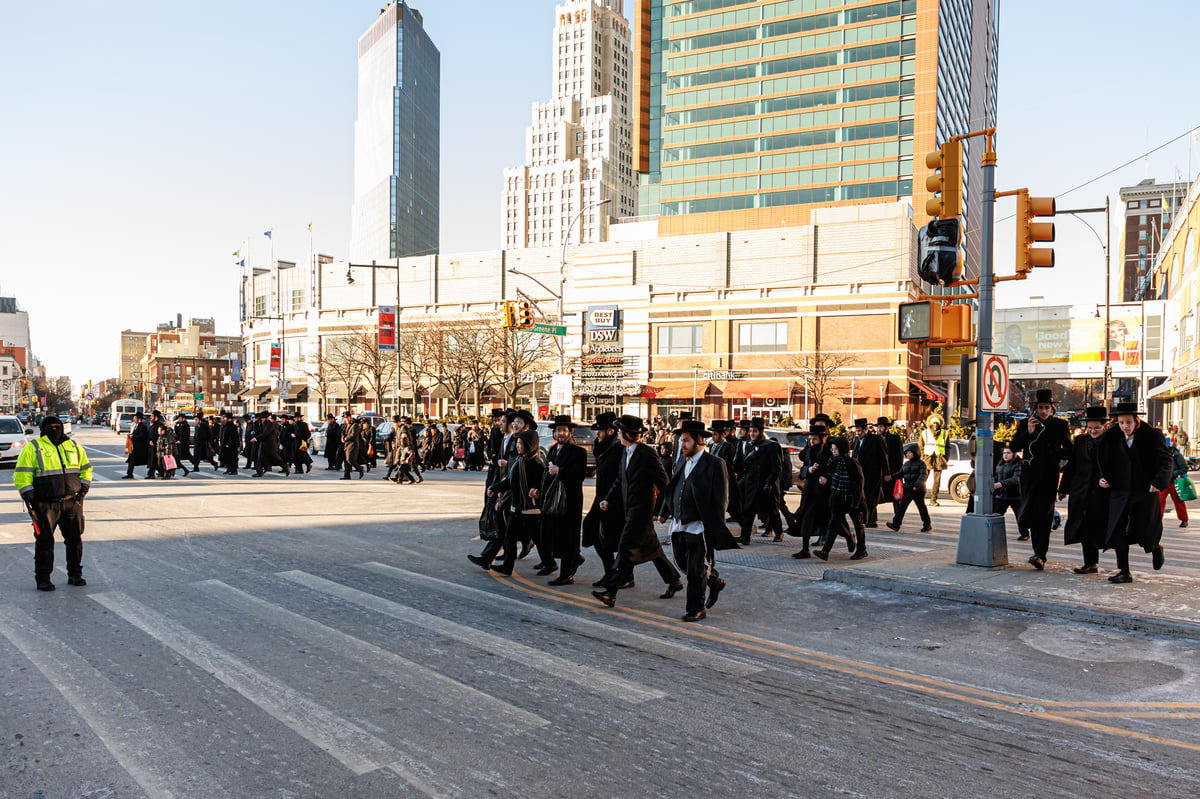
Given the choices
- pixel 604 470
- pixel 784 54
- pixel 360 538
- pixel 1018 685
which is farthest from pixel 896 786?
pixel 784 54

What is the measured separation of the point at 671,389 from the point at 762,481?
4932 cm

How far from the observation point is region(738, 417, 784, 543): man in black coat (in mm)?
12484

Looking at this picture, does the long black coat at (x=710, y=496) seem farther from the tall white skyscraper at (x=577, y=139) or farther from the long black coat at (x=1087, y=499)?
the tall white skyscraper at (x=577, y=139)

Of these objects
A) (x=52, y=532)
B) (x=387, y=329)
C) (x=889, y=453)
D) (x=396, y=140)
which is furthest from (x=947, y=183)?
(x=396, y=140)

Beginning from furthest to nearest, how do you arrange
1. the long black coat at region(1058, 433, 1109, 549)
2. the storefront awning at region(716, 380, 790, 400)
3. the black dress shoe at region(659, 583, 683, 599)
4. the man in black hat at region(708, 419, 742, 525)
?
the storefront awning at region(716, 380, 790, 400) → the man in black hat at region(708, 419, 742, 525) → the long black coat at region(1058, 433, 1109, 549) → the black dress shoe at region(659, 583, 683, 599)

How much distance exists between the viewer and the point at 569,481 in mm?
9484

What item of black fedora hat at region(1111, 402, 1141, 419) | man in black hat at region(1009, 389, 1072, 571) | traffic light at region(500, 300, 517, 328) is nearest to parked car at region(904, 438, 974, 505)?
man in black hat at region(1009, 389, 1072, 571)

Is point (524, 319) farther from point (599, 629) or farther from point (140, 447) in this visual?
point (599, 629)

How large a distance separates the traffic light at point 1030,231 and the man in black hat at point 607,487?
15.8 feet

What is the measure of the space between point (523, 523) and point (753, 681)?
14.2 ft

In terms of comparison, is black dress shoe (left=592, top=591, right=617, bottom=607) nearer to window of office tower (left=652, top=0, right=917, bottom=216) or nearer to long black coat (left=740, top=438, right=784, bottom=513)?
long black coat (left=740, top=438, right=784, bottom=513)

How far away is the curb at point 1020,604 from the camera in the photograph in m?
7.37

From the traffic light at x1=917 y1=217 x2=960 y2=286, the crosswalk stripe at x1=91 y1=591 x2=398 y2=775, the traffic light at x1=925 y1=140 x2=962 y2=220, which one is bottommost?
the crosswalk stripe at x1=91 y1=591 x2=398 y2=775

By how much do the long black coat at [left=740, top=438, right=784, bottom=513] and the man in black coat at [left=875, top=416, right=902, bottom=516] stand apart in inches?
60.9
